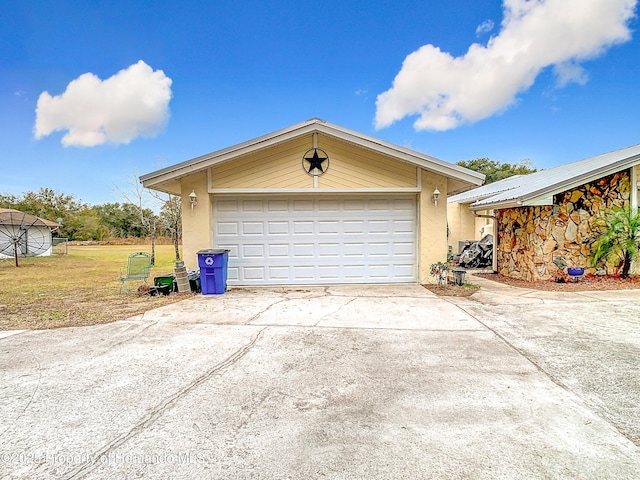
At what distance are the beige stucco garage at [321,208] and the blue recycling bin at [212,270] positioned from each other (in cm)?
90

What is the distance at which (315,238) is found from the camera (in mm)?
9031

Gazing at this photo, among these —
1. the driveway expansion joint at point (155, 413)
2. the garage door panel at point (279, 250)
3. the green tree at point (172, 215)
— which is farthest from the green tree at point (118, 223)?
the driveway expansion joint at point (155, 413)

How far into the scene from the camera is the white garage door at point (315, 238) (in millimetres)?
8930

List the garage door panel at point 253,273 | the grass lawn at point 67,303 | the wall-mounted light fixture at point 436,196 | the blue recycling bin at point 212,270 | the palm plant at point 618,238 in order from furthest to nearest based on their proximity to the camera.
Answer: the garage door panel at point 253,273 → the palm plant at point 618,238 → the wall-mounted light fixture at point 436,196 → the blue recycling bin at point 212,270 → the grass lawn at point 67,303

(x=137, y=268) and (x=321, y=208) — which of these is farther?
(x=321, y=208)

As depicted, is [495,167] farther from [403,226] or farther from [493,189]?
[403,226]

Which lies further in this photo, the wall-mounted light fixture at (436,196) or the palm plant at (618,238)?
the palm plant at (618,238)

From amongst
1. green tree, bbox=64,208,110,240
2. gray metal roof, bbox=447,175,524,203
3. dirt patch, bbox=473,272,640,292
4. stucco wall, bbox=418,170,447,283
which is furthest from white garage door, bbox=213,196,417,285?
green tree, bbox=64,208,110,240

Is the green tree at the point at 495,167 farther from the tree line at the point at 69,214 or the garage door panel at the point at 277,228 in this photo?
the tree line at the point at 69,214

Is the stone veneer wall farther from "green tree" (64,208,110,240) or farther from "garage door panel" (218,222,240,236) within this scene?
"green tree" (64,208,110,240)

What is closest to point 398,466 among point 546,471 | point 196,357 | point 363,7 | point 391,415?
point 391,415

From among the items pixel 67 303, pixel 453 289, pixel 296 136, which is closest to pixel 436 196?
pixel 453 289

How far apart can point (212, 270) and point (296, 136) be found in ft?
12.5

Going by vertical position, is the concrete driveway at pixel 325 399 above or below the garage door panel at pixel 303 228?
below
